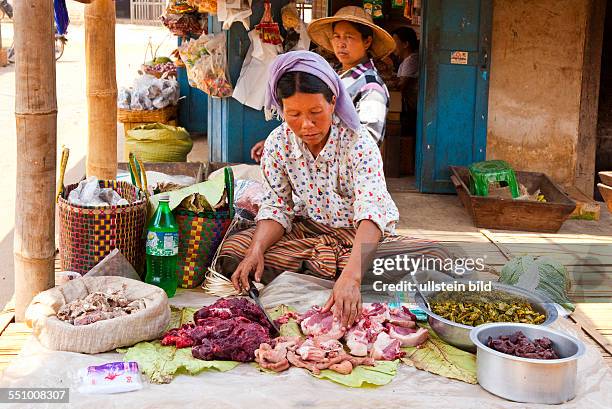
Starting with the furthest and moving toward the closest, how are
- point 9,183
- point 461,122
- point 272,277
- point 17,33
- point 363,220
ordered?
1. point 9,183
2. point 461,122
3. point 272,277
4. point 363,220
5. point 17,33

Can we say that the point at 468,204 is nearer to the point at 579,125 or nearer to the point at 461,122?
the point at 461,122

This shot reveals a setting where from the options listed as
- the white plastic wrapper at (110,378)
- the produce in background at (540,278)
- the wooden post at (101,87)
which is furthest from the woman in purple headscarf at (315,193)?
the wooden post at (101,87)

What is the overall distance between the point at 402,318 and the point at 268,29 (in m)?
3.46

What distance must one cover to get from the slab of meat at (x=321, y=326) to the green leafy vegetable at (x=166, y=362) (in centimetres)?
39

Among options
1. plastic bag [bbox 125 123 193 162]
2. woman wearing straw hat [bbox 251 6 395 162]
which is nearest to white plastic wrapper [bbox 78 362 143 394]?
woman wearing straw hat [bbox 251 6 395 162]

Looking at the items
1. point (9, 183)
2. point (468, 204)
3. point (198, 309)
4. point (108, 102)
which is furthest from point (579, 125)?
point (9, 183)

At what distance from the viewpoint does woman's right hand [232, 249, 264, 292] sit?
152 inches

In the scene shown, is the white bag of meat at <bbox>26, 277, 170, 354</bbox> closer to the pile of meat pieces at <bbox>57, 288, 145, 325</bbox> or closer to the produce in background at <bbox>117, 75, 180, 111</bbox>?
the pile of meat pieces at <bbox>57, 288, 145, 325</bbox>

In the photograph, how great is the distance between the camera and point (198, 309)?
387 centimetres

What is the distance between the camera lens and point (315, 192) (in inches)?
164

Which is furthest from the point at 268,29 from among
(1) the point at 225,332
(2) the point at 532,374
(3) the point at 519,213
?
(2) the point at 532,374

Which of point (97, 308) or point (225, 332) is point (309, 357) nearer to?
point (225, 332)

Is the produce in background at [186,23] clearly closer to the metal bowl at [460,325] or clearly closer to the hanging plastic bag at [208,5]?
the hanging plastic bag at [208,5]

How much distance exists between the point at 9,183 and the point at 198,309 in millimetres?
4647
